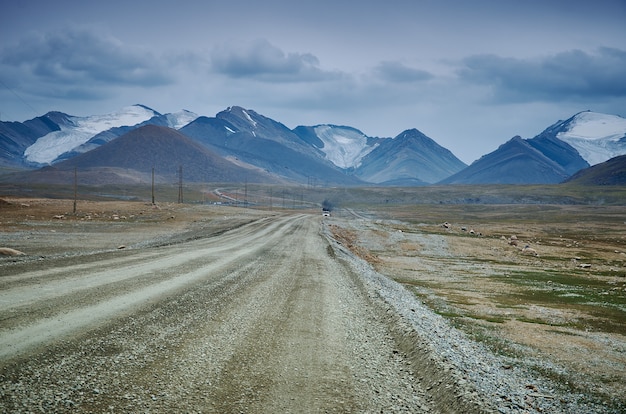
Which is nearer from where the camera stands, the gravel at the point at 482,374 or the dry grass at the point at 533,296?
the gravel at the point at 482,374

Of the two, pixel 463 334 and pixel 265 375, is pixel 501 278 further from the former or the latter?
pixel 265 375

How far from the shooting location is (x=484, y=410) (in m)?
9.68

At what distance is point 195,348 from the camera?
12.2 m

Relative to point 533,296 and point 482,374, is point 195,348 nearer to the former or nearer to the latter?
point 482,374

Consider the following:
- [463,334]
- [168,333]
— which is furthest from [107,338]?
[463,334]

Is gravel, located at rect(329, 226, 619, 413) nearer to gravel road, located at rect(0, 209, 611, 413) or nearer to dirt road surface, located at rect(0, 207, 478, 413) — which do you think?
gravel road, located at rect(0, 209, 611, 413)

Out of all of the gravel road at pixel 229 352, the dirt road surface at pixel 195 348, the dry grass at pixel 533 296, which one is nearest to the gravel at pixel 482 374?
the gravel road at pixel 229 352

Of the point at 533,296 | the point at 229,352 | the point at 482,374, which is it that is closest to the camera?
the point at 229,352

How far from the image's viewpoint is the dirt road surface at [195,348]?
941cm

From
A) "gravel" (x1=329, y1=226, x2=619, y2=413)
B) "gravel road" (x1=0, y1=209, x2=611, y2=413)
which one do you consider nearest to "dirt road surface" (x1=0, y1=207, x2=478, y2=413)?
"gravel road" (x1=0, y1=209, x2=611, y2=413)

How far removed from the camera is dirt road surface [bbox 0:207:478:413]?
9406 millimetres

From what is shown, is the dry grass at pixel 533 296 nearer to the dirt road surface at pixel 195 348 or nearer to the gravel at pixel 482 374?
the gravel at pixel 482 374

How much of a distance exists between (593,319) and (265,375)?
20.8m

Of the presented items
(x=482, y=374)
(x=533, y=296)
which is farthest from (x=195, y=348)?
(x=533, y=296)
